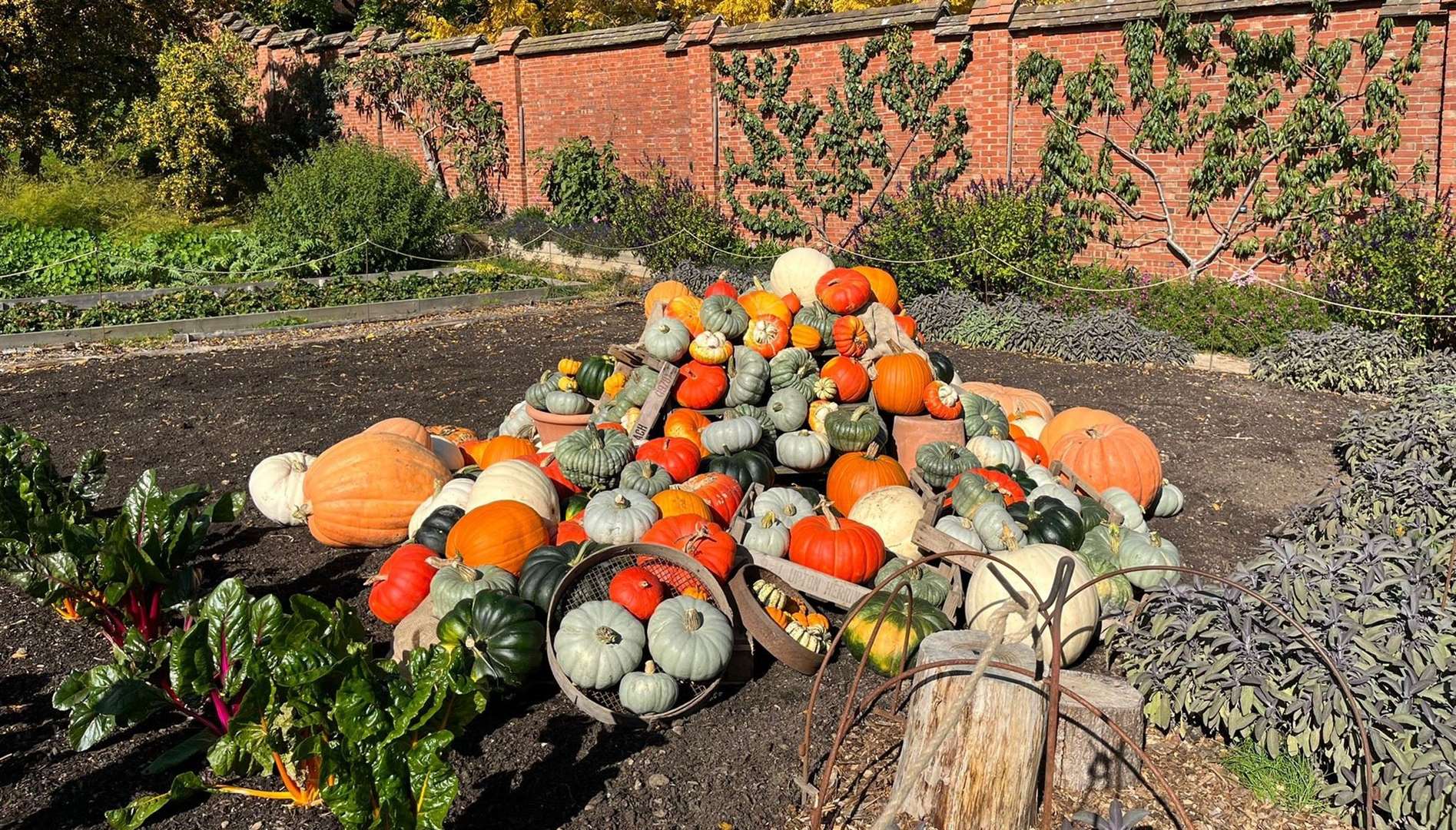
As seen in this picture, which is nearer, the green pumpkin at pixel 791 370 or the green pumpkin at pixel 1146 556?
the green pumpkin at pixel 1146 556

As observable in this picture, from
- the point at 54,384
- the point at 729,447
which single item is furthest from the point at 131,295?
the point at 729,447

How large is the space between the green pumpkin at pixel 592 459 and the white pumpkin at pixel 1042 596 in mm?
1990

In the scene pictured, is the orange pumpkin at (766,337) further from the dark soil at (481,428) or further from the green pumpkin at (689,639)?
the green pumpkin at (689,639)

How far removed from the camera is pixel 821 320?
6.90 meters

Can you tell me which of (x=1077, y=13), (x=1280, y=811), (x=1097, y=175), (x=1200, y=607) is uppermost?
(x=1077, y=13)

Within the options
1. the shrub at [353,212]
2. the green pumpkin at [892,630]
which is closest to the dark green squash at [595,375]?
the green pumpkin at [892,630]

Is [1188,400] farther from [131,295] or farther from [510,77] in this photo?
[510,77]

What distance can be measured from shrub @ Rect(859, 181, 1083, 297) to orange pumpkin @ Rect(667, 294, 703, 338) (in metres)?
5.83

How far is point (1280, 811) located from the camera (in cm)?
354

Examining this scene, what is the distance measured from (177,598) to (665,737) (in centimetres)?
210

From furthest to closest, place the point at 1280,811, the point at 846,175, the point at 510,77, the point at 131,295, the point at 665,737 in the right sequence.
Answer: the point at 510,77, the point at 846,175, the point at 131,295, the point at 665,737, the point at 1280,811

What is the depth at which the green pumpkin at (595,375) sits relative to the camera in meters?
7.15

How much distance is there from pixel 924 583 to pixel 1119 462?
1858 millimetres

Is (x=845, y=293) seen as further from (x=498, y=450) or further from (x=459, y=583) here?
(x=459, y=583)
